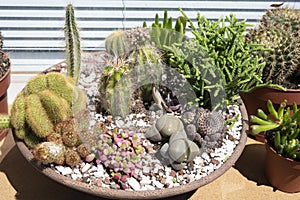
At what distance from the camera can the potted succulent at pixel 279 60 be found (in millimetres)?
2488

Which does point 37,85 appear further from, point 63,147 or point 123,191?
point 123,191

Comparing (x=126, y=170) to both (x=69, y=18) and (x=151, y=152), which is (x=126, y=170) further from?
(x=69, y=18)

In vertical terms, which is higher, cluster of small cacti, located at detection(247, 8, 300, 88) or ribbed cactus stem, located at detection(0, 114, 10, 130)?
cluster of small cacti, located at detection(247, 8, 300, 88)

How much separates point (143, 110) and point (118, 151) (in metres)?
0.36

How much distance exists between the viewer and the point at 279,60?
98.4 inches

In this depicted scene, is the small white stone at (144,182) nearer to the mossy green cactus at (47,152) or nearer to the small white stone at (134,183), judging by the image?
the small white stone at (134,183)

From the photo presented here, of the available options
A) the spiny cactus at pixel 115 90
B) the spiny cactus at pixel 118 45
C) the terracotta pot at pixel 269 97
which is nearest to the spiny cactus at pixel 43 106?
the spiny cactus at pixel 115 90

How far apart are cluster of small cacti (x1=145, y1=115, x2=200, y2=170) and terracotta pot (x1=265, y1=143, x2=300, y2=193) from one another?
0.48 m

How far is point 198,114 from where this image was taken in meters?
2.26

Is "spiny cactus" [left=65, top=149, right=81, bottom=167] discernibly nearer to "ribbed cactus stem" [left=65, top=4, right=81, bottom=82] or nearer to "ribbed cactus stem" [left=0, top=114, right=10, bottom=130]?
"ribbed cactus stem" [left=0, top=114, right=10, bottom=130]

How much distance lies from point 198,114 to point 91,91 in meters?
0.59

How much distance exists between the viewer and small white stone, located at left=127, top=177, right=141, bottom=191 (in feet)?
6.69

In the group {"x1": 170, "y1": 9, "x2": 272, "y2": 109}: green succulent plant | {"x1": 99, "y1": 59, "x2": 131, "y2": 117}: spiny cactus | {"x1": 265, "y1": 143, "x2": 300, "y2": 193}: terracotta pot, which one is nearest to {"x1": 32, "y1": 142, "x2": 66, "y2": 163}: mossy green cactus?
{"x1": 99, "y1": 59, "x2": 131, "y2": 117}: spiny cactus

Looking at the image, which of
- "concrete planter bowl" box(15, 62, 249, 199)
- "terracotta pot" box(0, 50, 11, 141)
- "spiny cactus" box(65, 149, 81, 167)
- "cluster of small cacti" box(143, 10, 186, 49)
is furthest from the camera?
"terracotta pot" box(0, 50, 11, 141)
